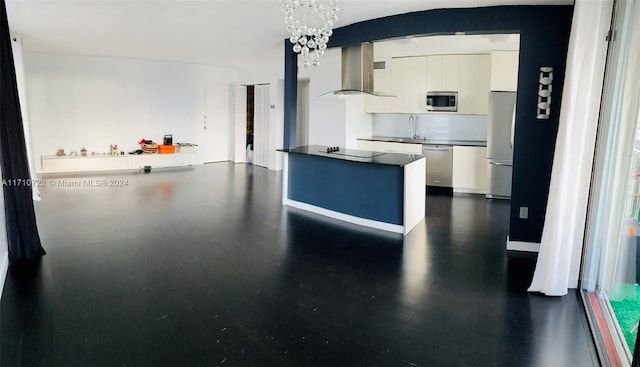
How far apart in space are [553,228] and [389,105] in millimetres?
5437

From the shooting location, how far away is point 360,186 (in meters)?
5.66

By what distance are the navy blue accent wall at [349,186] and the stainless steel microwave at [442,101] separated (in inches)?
117

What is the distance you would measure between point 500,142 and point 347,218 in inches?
122

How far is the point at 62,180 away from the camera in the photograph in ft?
28.1

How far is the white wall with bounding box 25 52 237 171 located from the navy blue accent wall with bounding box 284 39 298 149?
4.99 m

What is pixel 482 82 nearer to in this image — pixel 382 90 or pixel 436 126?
pixel 436 126

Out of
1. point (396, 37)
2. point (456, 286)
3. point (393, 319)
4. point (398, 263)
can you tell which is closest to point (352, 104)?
point (396, 37)

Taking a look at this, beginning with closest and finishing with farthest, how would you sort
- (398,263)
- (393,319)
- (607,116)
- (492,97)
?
(393,319) < (607,116) < (398,263) < (492,97)

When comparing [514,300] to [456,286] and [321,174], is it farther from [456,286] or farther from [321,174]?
[321,174]

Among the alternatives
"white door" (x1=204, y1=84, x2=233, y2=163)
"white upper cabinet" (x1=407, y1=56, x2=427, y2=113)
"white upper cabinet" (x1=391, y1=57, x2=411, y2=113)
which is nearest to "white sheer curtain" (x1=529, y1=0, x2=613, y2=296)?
"white upper cabinet" (x1=407, y1=56, x2=427, y2=113)

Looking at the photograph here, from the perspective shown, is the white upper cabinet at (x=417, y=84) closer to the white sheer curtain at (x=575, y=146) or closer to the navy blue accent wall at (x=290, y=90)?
the navy blue accent wall at (x=290, y=90)

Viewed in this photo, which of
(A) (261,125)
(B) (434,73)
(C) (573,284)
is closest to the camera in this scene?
(C) (573,284)

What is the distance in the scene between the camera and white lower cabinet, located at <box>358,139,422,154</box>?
8047 mm

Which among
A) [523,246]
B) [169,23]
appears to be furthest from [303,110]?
[523,246]
